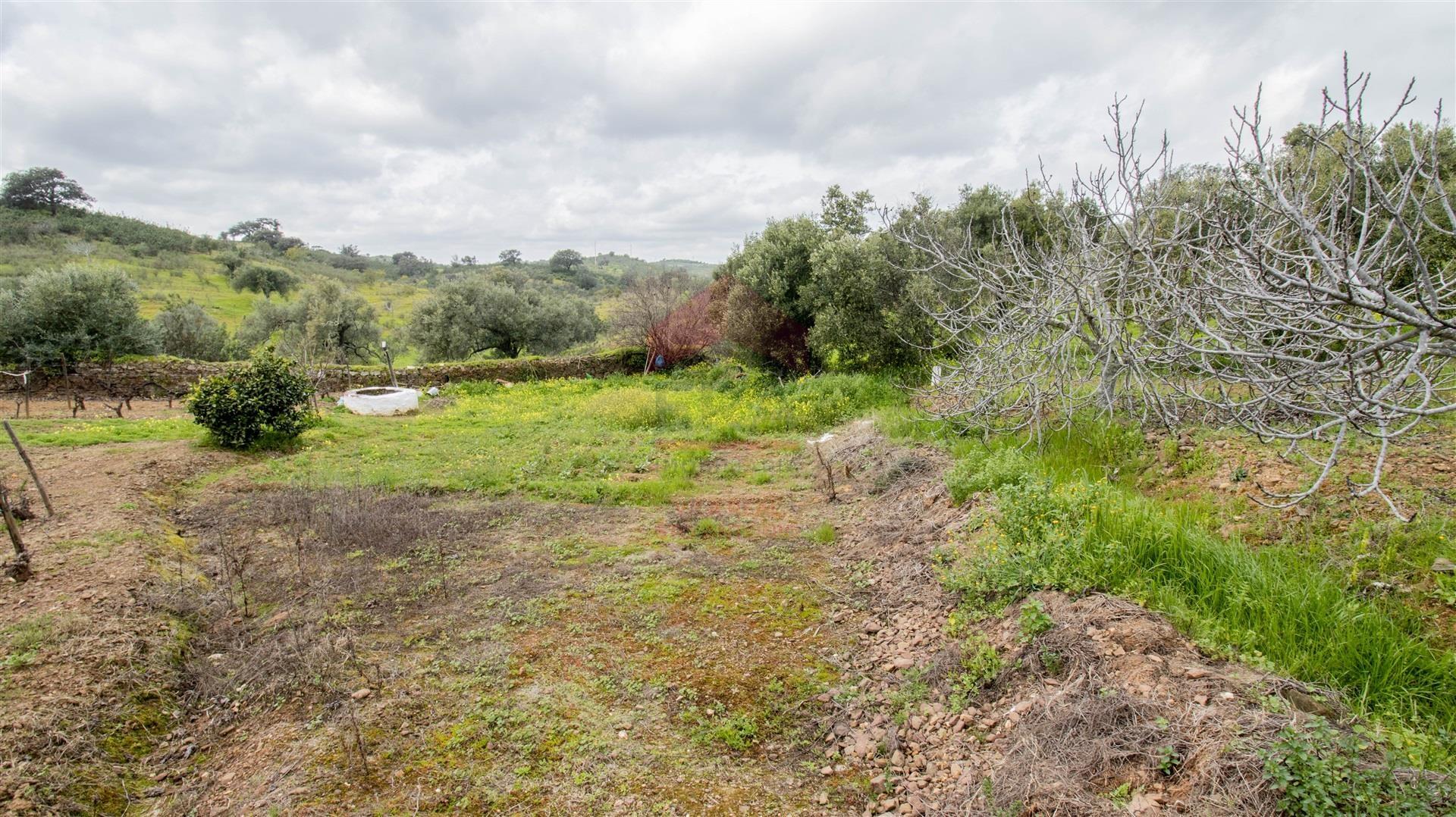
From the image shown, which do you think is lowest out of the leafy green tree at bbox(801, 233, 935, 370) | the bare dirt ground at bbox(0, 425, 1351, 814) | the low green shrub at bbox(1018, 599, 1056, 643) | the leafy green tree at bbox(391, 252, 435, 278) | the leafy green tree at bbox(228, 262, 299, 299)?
the bare dirt ground at bbox(0, 425, 1351, 814)

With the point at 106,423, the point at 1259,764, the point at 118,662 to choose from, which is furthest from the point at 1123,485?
the point at 106,423

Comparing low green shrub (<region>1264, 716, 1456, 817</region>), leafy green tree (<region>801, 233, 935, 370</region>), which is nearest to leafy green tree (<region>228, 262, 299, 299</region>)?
leafy green tree (<region>801, 233, 935, 370</region>)

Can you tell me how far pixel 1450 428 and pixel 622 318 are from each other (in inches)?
765

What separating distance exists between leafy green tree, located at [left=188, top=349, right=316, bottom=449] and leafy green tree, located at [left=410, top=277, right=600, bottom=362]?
44.3ft

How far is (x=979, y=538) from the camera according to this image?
4781mm

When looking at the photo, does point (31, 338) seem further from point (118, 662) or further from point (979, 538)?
point (979, 538)

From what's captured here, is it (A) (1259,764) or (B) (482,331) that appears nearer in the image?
(A) (1259,764)

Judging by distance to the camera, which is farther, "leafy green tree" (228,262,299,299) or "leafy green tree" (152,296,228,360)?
"leafy green tree" (228,262,299,299)

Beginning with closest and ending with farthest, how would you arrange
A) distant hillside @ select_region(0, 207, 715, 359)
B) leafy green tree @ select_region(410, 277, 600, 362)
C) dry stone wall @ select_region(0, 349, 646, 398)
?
dry stone wall @ select_region(0, 349, 646, 398), leafy green tree @ select_region(410, 277, 600, 362), distant hillside @ select_region(0, 207, 715, 359)

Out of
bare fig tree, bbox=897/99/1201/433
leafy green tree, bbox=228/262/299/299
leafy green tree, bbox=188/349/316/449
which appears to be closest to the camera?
bare fig tree, bbox=897/99/1201/433

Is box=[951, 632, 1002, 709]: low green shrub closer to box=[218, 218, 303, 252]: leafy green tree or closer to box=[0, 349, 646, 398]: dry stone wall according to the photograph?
box=[0, 349, 646, 398]: dry stone wall

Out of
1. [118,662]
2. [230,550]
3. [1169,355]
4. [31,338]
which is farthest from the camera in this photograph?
[31,338]

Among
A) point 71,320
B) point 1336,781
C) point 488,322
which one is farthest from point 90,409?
point 1336,781

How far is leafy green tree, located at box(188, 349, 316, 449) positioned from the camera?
30.9 ft
